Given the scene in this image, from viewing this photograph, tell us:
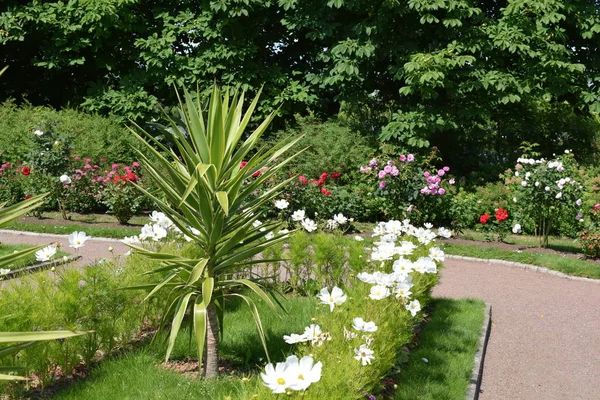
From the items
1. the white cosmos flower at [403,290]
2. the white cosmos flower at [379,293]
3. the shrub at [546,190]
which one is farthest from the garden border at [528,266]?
the white cosmos flower at [379,293]

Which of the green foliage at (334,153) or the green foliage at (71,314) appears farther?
the green foliage at (334,153)

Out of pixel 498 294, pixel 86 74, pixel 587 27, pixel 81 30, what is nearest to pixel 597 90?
pixel 587 27

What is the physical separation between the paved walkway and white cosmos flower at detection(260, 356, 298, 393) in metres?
2.56

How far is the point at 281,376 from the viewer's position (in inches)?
86.7

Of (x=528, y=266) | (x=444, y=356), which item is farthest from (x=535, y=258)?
(x=444, y=356)

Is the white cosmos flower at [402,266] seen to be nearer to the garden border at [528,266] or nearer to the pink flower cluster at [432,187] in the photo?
Answer: the garden border at [528,266]

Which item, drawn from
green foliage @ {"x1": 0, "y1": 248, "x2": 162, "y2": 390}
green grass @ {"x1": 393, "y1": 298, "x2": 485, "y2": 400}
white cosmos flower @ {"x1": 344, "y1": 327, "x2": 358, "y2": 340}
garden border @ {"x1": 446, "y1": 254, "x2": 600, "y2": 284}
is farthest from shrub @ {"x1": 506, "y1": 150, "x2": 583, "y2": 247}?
green foliage @ {"x1": 0, "y1": 248, "x2": 162, "y2": 390}

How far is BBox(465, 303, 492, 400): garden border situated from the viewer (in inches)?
163

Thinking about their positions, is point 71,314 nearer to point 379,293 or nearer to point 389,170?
point 379,293

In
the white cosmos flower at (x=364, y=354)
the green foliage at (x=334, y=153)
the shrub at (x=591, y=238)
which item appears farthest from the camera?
the green foliage at (x=334, y=153)

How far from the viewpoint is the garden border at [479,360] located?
13.6 ft

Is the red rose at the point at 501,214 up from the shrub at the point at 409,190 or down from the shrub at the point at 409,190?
down

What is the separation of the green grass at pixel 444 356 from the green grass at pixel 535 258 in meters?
2.44

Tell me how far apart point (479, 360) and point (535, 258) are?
4.28 meters
